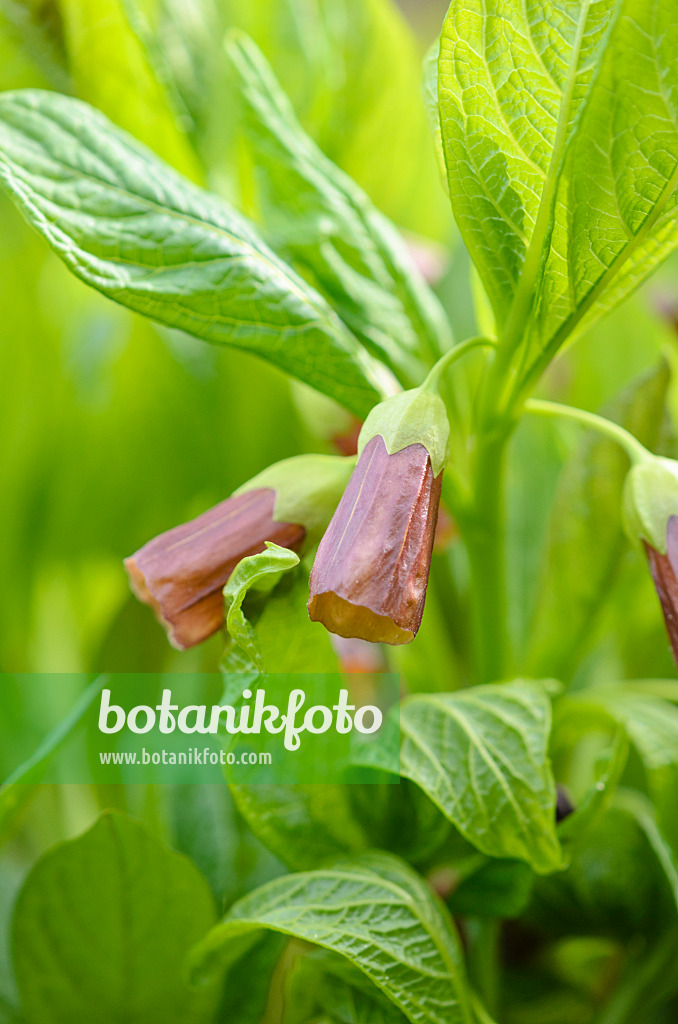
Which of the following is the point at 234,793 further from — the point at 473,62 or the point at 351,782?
the point at 473,62

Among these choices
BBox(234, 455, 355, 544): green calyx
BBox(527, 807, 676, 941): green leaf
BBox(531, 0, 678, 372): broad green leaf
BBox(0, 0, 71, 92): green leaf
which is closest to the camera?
BBox(531, 0, 678, 372): broad green leaf

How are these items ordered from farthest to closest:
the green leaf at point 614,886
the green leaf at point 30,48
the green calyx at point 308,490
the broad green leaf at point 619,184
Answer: the green leaf at point 30,48 → the green leaf at point 614,886 → the green calyx at point 308,490 → the broad green leaf at point 619,184

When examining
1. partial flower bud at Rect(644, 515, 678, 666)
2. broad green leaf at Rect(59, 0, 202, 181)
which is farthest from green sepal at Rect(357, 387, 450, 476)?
broad green leaf at Rect(59, 0, 202, 181)

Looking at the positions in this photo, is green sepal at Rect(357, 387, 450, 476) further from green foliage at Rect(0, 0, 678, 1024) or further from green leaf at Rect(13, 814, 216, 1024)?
green leaf at Rect(13, 814, 216, 1024)

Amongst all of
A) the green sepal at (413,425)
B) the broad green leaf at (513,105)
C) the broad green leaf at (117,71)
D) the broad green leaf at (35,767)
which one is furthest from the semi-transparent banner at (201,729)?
the broad green leaf at (117,71)

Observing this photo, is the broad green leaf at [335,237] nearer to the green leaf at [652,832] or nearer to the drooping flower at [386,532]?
the drooping flower at [386,532]

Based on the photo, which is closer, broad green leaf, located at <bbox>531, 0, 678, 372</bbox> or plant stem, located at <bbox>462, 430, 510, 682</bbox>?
broad green leaf, located at <bbox>531, 0, 678, 372</bbox>
